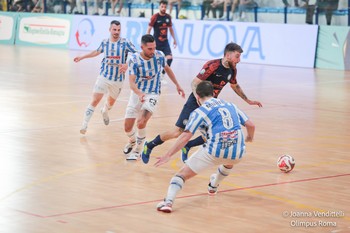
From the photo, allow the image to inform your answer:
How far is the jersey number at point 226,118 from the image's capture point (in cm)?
856

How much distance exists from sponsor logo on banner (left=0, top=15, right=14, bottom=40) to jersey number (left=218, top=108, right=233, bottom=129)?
103 ft

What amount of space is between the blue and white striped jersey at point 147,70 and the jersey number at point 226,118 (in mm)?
3291

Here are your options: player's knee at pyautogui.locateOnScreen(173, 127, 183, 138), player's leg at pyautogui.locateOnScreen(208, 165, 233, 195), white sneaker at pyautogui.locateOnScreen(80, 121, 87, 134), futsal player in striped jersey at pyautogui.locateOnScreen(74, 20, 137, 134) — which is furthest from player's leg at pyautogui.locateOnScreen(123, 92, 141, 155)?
player's leg at pyautogui.locateOnScreen(208, 165, 233, 195)

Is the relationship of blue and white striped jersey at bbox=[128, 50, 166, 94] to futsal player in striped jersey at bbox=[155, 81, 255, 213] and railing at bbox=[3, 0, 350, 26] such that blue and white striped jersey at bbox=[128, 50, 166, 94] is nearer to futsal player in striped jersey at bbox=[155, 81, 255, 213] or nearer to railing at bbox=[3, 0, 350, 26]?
futsal player in striped jersey at bbox=[155, 81, 255, 213]

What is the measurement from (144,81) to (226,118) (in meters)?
3.40

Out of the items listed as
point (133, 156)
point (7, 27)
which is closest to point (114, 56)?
point (133, 156)

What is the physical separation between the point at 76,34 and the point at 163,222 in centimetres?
2852

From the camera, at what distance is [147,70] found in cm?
1171

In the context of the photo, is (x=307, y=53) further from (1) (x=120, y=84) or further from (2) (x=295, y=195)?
(2) (x=295, y=195)

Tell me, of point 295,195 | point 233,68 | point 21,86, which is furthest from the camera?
point 21,86

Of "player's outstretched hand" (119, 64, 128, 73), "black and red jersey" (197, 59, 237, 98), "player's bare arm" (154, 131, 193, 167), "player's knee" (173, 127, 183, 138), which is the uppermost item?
"black and red jersey" (197, 59, 237, 98)

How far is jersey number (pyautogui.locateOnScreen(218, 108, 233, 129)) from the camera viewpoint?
856cm

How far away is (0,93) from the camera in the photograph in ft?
62.7

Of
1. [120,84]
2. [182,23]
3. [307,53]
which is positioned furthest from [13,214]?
[182,23]
